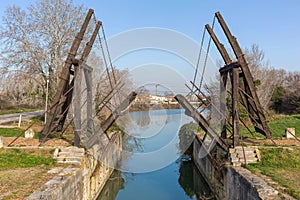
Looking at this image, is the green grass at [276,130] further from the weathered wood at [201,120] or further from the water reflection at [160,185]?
the water reflection at [160,185]

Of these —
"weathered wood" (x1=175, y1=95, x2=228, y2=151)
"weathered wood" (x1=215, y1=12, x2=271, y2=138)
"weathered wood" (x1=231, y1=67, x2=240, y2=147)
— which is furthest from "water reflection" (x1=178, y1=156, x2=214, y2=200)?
"weathered wood" (x1=215, y1=12, x2=271, y2=138)

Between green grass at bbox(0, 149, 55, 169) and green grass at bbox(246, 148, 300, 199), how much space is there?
6.53 m

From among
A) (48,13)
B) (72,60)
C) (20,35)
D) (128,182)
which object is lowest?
(128,182)

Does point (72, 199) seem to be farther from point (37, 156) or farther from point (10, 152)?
point (10, 152)

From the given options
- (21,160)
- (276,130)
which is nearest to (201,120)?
(21,160)

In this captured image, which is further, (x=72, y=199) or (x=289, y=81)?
(x=289, y=81)

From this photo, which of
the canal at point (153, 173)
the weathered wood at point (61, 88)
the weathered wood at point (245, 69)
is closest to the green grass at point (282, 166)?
the weathered wood at point (245, 69)

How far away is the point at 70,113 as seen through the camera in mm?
16766

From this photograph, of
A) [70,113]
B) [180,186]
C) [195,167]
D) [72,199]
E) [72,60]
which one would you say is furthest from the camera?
[70,113]

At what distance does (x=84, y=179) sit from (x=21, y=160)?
213 cm

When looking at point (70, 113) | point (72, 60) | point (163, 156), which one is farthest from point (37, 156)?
point (163, 156)

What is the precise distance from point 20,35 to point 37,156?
1225cm

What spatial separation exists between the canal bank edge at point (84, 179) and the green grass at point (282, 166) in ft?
17.4

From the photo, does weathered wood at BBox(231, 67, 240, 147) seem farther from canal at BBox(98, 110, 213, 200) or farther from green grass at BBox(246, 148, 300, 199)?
canal at BBox(98, 110, 213, 200)
